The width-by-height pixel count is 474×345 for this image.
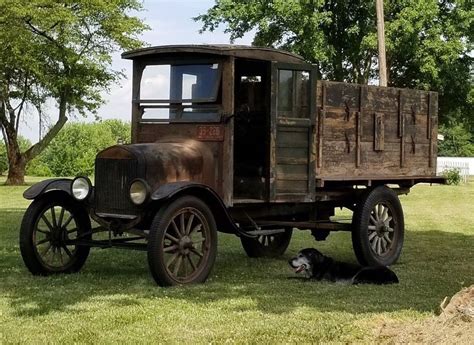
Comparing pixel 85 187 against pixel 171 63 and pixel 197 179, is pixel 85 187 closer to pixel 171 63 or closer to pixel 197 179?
pixel 197 179

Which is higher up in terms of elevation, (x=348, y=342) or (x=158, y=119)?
(x=158, y=119)

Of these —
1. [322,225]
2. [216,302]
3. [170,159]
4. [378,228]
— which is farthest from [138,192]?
[378,228]

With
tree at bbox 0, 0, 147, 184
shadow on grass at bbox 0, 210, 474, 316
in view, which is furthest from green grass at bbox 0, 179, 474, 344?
tree at bbox 0, 0, 147, 184

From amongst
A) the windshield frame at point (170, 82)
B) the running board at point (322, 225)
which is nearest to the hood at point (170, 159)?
the windshield frame at point (170, 82)

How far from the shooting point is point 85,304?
708cm

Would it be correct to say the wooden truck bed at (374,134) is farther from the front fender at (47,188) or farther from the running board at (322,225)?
the front fender at (47,188)

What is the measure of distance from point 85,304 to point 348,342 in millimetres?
2600

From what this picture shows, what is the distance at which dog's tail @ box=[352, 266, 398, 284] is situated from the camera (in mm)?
8586

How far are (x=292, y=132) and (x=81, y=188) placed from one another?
252 cm

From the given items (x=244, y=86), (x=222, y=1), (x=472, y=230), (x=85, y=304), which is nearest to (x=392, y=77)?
(x=222, y=1)

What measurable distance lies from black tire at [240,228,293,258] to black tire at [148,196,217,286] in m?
2.53

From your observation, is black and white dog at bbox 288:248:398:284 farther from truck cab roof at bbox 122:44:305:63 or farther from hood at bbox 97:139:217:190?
truck cab roof at bbox 122:44:305:63

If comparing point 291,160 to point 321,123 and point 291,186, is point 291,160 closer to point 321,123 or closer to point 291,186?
point 291,186

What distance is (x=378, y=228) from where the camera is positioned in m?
10.5
